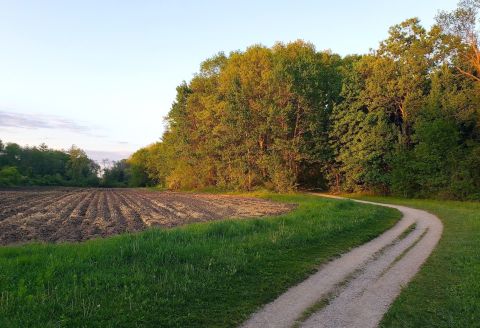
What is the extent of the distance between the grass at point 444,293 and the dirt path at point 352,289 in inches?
12.1

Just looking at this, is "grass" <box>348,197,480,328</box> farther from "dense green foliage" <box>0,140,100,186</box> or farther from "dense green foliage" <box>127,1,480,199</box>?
"dense green foliage" <box>0,140,100,186</box>

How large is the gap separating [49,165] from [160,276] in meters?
146

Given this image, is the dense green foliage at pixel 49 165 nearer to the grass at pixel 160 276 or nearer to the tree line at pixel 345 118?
the tree line at pixel 345 118

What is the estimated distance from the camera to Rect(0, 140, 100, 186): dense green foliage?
12531 centimetres

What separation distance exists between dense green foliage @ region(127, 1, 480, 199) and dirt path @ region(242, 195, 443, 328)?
90.6 feet

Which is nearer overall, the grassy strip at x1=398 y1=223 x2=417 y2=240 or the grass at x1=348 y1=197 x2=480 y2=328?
the grass at x1=348 y1=197 x2=480 y2=328

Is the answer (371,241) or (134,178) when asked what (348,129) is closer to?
(371,241)

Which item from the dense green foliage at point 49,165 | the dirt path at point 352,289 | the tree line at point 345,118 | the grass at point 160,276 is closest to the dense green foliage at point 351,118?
Result: the tree line at point 345,118

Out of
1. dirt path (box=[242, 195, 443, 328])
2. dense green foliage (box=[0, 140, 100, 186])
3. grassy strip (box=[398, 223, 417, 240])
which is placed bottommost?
dirt path (box=[242, 195, 443, 328])

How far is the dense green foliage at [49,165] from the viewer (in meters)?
125

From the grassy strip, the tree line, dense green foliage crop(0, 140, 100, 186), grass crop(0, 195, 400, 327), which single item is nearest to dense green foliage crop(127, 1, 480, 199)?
the tree line

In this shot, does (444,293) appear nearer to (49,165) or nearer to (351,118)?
(351,118)

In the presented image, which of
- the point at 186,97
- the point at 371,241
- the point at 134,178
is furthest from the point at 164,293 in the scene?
the point at 134,178

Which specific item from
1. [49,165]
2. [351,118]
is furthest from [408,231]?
[49,165]
